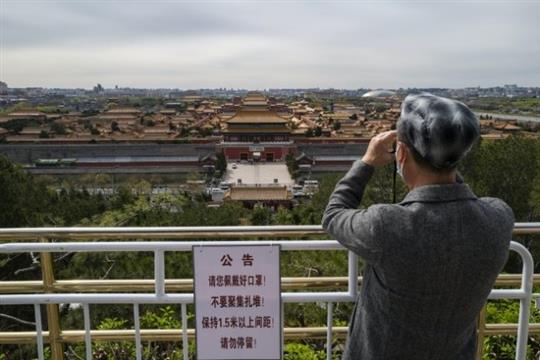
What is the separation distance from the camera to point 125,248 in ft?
4.65

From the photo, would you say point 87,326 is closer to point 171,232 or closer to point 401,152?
point 171,232

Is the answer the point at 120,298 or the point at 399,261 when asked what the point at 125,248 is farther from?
the point at 399,261

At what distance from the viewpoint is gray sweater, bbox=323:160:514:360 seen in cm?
93

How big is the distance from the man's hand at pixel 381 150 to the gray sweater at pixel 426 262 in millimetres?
167

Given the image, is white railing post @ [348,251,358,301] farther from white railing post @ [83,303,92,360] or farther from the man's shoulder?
white railing post @ [83,303,92,360]

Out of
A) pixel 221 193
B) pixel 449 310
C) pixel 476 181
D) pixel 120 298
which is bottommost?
pixel 221 193

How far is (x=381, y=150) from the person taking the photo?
1.13 metres

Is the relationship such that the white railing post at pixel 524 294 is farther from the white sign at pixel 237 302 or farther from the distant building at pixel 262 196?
the distant building at pixel 262 196

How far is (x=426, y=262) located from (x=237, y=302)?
24.3 inches

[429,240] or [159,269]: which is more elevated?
[429,240]

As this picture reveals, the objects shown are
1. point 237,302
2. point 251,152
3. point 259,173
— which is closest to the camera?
point 237,302

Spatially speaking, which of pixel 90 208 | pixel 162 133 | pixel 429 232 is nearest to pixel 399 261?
pixel 429 232

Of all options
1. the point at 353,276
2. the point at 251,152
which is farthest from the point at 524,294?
the point at 251,152

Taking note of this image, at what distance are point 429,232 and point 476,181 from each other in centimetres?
1316
